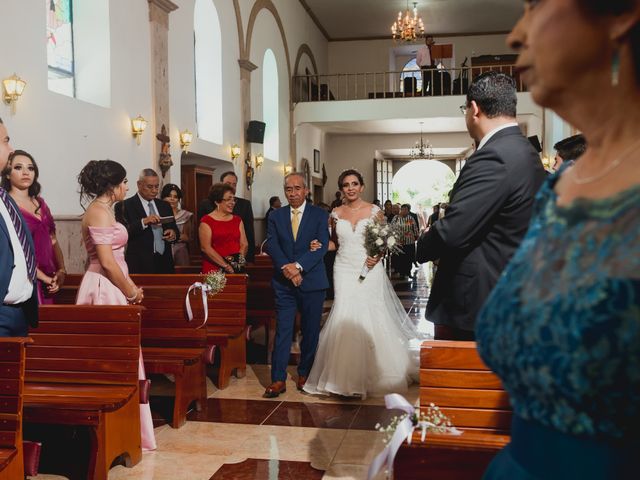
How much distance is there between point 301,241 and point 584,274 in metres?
4.69

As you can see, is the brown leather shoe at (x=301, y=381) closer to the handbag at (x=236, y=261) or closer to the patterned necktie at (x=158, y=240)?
the handbag at (x=236, y=261)

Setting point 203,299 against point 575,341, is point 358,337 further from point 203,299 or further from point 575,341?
point 575,341

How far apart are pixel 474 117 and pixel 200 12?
990cm

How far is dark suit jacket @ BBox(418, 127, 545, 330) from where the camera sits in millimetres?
2664

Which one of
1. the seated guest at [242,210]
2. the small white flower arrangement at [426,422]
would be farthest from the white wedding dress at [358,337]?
the small white flower arrangement at [426,422]

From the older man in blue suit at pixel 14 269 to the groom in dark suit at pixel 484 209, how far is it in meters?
1.65

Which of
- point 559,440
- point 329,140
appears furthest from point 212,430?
point 329,140

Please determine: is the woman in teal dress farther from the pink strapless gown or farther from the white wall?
the white wall

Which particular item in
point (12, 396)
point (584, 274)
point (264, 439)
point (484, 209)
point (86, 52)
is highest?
point (86, 52)

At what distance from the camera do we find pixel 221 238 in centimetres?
657

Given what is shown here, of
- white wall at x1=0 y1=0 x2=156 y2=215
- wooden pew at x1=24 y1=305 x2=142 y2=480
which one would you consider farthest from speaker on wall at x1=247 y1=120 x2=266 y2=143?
wooden pew at x1=24 y1=305 x2=142 y2=480

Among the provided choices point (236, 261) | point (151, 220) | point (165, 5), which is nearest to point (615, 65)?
point (151, 220)

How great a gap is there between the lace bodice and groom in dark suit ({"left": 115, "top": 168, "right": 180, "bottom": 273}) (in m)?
5.62

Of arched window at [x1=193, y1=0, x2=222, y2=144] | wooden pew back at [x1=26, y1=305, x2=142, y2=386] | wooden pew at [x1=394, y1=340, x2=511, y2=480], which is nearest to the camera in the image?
wooden pew at [x1=394, y1=340, x2=511, y2=480]
